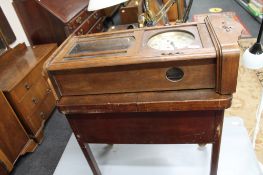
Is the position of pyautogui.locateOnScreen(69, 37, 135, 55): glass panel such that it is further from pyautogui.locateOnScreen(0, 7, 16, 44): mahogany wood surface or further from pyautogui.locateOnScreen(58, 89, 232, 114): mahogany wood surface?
pyautogui.locateOnScreen(0, 7, 16, 44): mahogany wood surface

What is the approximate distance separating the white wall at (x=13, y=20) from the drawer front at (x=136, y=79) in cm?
167

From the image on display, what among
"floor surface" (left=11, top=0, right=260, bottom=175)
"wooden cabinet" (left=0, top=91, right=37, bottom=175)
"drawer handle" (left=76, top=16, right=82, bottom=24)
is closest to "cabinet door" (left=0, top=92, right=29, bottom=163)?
"wooden cabinet" (left=0, top=91, right=37, bottom=175)

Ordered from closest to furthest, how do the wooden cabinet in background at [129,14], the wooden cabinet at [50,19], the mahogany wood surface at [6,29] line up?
the mahogany wood surface at [6,29] → the wooden cabinet at [50,19] → the wooden cabinet in background at [129,14]

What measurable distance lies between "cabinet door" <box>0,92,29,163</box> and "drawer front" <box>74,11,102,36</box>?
1.00m

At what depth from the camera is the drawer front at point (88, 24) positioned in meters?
2.37

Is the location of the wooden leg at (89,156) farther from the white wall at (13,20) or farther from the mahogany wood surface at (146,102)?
the white wall at (13,20)

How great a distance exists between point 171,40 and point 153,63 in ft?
0.64

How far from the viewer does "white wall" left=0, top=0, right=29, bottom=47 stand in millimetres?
2152

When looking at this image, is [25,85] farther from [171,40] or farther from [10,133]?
[171,40]

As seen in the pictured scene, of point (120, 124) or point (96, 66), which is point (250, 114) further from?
point (96, 66)

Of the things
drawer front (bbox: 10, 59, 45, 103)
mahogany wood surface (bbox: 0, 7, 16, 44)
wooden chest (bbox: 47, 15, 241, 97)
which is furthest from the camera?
mahogany wood surface (bbox: 0, 7, 16, 44)

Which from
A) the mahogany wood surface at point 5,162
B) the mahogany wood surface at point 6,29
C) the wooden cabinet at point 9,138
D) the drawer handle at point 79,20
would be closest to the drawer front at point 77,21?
the drawer handle at point 79,20

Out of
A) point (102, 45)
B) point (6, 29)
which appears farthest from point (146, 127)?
point (6, 29)

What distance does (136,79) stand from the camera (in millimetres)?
784
